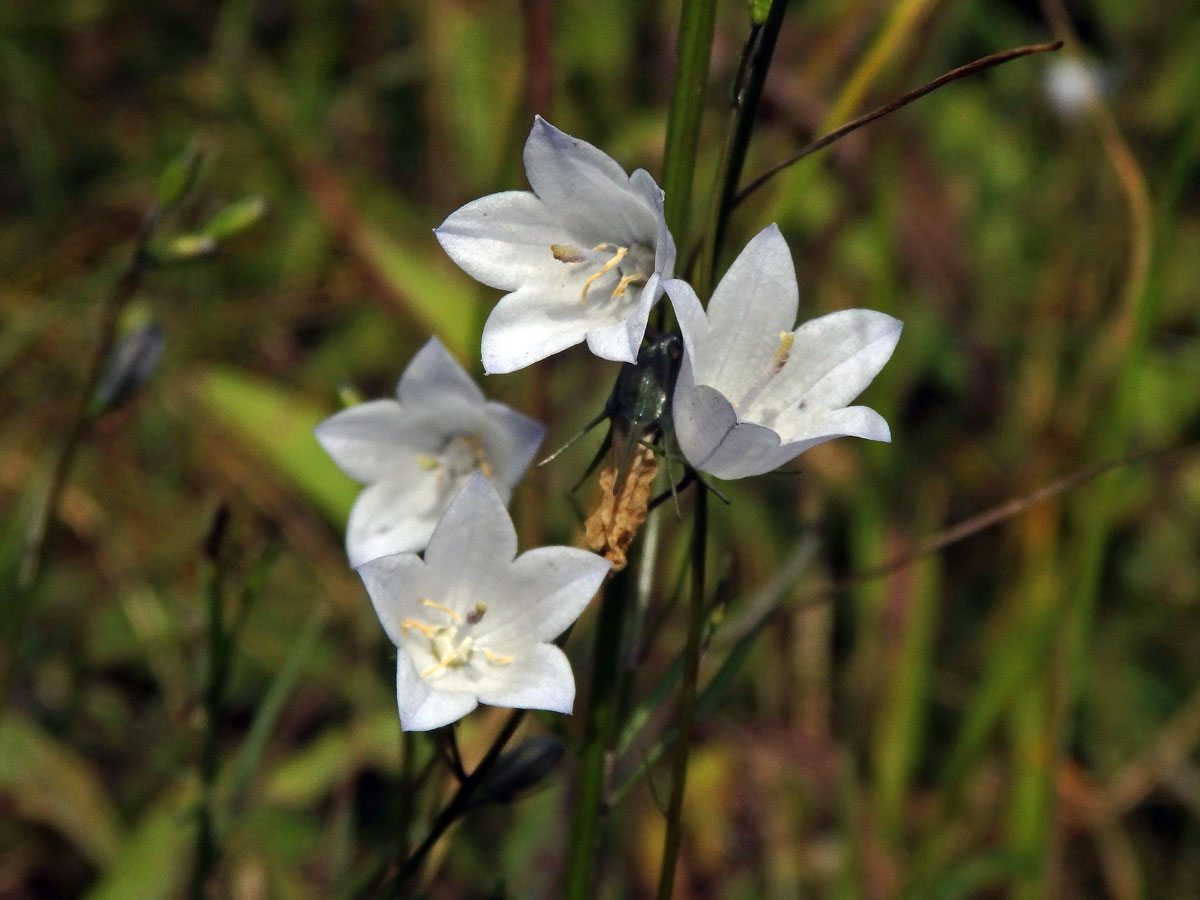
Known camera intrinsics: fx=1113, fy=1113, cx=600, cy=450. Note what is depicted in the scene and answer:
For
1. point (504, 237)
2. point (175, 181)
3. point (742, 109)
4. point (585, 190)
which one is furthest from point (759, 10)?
point (175, 181)

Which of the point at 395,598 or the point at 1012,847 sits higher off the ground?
the point at 395,598

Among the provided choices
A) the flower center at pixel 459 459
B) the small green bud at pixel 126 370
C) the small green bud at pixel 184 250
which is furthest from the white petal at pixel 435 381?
the small green bud at pixel 126 370

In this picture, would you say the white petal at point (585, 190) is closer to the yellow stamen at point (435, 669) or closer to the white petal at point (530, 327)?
the white petal at point (530, 327)

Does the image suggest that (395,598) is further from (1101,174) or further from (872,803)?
(1101,174)

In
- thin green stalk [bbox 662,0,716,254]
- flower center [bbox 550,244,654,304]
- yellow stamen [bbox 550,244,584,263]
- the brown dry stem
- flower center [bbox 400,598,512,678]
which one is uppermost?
thin green stalk [bbox 662,0,716,254]

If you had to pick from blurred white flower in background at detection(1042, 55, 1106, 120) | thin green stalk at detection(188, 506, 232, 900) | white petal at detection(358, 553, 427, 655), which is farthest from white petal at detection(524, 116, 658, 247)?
blurred white flower in background at detection(1042, 55, 1106, 120)

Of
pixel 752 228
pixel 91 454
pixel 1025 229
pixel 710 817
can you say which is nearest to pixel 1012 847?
pixel 710 817

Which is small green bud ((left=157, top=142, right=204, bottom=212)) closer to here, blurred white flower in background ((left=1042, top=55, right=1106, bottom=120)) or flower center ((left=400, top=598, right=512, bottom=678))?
flower center ((left=400, top=598, right=512, bottom=678))

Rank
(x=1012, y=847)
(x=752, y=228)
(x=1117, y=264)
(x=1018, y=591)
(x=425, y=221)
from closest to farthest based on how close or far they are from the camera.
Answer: (x=1012, y=847), (x=752, y=228), (x=1018, y=591), (x=1117, y=264), (x=425, y=221)
